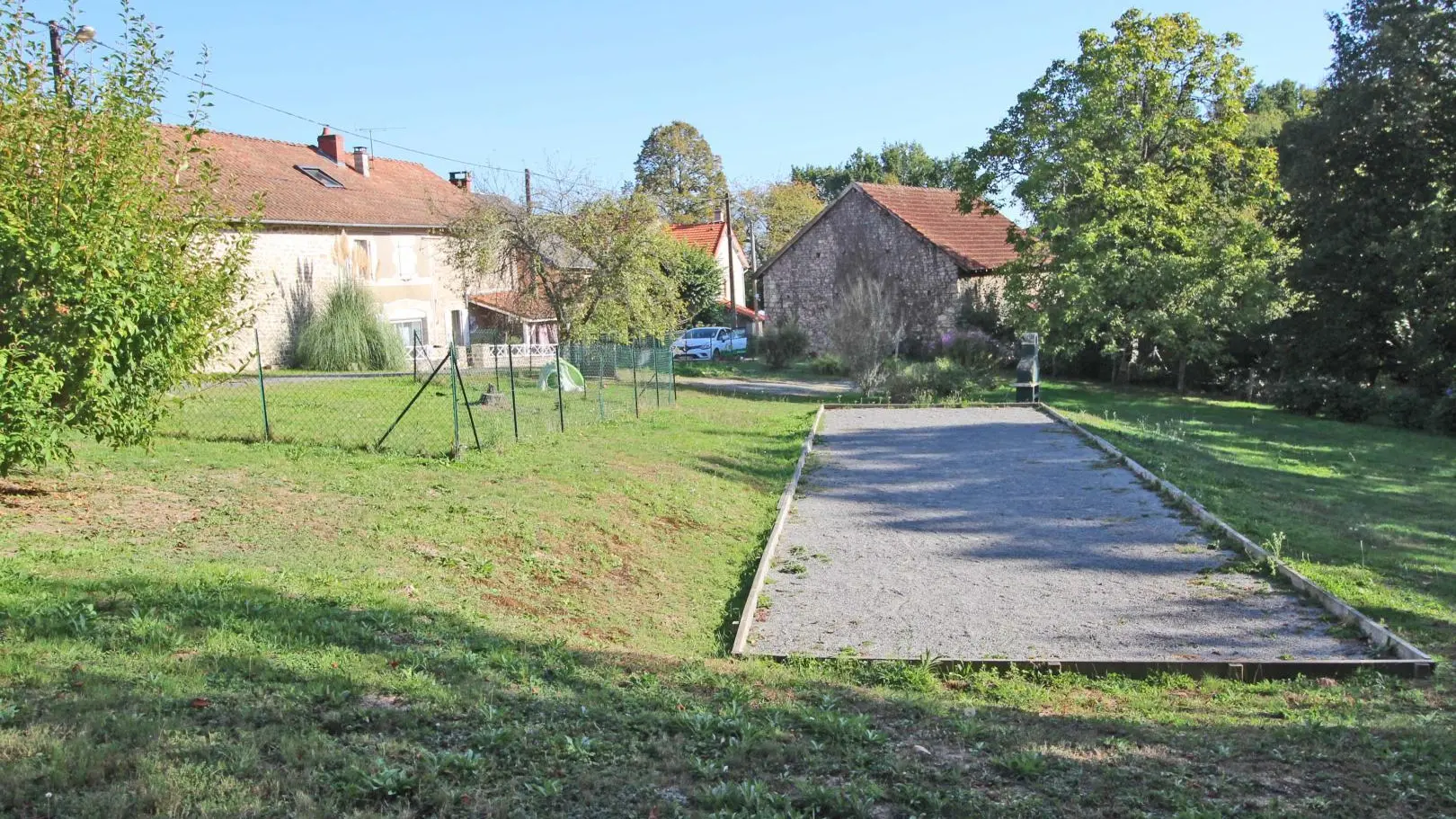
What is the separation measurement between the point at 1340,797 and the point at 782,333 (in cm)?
3542

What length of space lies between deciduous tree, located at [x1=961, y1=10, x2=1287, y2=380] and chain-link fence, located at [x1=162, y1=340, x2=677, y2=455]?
1278 centimetres

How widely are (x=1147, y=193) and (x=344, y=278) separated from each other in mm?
24788

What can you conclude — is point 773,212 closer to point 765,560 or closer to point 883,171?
point 883,171

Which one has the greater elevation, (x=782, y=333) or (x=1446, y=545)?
(x=782, y=333)

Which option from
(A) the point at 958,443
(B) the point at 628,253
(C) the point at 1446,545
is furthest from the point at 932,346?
(C) the point at 1446,545

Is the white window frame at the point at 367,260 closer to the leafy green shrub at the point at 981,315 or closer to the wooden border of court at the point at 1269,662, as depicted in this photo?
the leafy green shrub at the point at 981,315

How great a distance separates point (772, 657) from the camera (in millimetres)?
7707

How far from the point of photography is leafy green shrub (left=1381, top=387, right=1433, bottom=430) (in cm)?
2620

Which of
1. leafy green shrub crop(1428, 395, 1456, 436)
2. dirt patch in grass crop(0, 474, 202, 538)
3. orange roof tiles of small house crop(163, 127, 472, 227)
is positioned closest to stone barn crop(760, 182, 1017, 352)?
orange roof tiles of small house crop(163, 127, 472, 227)

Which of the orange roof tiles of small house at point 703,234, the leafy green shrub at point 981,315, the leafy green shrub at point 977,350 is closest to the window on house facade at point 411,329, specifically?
the leafy green shrub at point 977,350

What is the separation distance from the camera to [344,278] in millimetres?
34031

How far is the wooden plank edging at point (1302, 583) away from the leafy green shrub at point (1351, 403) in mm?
15510

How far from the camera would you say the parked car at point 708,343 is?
4662 cm

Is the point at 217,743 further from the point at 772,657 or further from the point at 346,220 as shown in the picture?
the point at 346,220
